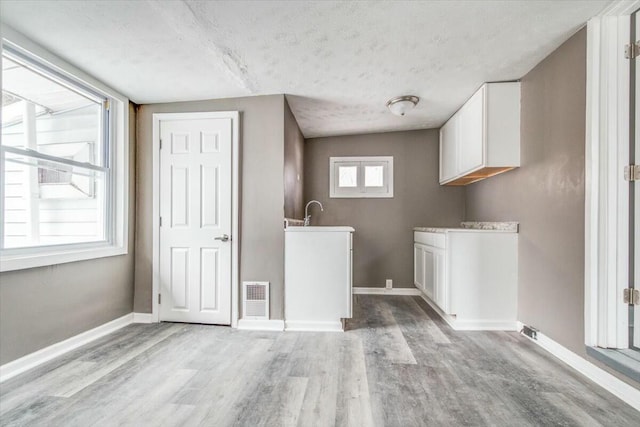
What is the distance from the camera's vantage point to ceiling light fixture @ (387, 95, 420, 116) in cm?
305

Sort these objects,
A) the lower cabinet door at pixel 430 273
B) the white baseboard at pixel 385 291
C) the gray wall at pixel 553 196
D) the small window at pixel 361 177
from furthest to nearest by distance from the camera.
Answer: the small window at pixel 361 177, the white baseboard at pixel 385 291, the lower cabinet door at pixel 430 273, the gray wall at pixel 553 196

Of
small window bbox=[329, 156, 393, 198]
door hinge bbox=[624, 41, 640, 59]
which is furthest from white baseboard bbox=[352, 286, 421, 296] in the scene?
door hinge bbox=[624, 41, 640, 59]

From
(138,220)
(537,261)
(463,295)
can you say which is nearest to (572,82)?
(537,261)

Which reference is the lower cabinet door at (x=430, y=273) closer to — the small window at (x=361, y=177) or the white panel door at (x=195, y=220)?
the small window at (x=361, y=177)

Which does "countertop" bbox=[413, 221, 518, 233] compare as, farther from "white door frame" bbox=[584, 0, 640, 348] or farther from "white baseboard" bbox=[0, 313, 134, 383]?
"white baseboard" bbox=[0, 313, 134, 383]

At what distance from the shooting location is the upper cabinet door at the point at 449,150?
354 centimetres

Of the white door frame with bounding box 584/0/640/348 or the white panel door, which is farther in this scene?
the white panel door

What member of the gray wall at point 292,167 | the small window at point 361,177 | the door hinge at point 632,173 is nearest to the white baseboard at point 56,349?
the gray wall at point 292,167

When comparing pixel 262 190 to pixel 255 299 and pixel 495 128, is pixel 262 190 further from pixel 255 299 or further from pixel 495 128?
pixel 495 128

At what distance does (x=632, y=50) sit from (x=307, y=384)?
2966mm

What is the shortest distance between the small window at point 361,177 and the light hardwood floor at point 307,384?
2.19 m

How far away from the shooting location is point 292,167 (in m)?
3.42

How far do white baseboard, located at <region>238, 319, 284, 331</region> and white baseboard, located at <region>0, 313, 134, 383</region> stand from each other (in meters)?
1.18

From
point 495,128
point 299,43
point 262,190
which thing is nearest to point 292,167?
point 262,190
